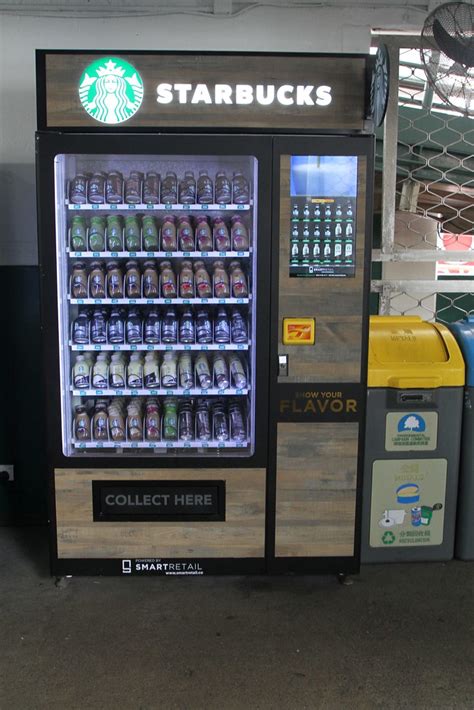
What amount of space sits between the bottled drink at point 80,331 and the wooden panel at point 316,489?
40.9 inches

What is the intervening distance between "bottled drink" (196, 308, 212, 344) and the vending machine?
0.4 inches

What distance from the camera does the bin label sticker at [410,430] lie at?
329 centimetres

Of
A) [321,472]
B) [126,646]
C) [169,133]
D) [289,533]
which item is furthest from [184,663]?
[169,133]

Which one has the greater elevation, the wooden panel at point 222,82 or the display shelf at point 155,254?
the wooden panel at point 222,82

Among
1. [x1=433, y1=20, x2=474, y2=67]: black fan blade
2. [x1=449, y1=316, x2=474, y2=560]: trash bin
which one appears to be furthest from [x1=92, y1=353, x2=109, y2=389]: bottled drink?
[x1=433, y1=20, x2=474, y2=67]: black fan blade

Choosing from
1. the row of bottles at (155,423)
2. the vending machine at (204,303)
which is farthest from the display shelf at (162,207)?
the row of bottles at (155,423)

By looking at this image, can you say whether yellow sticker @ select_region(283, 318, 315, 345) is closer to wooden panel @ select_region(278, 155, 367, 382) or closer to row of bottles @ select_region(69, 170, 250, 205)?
wooden panel @ select_region(278, 155, 367, 382)

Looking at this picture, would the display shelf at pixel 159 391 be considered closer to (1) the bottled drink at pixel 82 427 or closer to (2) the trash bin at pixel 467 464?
(1) the bottled drink at pixel 82 427

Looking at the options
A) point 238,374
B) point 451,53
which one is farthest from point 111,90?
point 451,53

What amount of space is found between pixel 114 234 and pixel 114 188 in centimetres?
22

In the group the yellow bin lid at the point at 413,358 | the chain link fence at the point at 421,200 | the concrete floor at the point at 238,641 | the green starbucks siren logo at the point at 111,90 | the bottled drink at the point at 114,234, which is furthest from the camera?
the chain link fence at the point at 421,200

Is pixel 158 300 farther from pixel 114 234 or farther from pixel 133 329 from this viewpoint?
pixel 114 234

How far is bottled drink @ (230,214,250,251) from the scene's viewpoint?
3076mm

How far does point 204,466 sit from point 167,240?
1.11m
